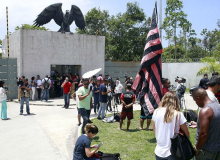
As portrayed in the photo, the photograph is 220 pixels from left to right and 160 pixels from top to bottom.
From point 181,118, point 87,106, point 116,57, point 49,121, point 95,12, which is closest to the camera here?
point 181,118

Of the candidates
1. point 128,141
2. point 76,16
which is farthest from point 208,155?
point 76,16

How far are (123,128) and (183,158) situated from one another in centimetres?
564

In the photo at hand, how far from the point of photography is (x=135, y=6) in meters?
26.5

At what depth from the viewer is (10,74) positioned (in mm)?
17406

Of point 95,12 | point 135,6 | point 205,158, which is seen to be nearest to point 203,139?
point 205,158

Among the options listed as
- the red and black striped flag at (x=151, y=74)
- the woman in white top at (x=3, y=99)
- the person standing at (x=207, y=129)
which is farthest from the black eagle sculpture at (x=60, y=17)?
the person standing at (x=207, y=129)

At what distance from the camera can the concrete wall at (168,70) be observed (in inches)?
876

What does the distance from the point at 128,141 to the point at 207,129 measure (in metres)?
4.25

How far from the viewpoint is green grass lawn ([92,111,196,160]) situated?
618 centimetres

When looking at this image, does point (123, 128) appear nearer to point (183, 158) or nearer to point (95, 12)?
point (183, 158)

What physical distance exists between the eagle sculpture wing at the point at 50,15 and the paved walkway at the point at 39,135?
796cm

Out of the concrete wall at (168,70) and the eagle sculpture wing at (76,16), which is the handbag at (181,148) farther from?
the concrete wall at (168,70)

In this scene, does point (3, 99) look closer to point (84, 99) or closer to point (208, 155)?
point (84, 99)

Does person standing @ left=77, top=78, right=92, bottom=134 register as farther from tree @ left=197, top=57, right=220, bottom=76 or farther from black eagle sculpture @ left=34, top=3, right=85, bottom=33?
tree @ left=197, top=57, right=220, bottom=76
